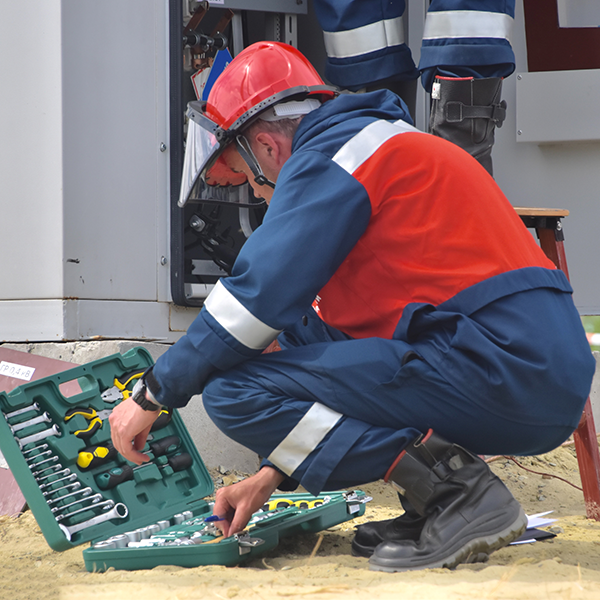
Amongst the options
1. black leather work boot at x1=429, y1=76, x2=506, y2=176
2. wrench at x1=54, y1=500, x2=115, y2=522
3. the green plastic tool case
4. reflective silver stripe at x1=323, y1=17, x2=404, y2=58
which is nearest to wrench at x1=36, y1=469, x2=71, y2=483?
the green plastic tool case

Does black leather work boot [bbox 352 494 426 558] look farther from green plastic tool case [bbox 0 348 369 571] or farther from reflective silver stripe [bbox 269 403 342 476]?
reflective silver stripe [bbox 269 403 342 476]

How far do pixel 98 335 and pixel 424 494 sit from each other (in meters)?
1.36

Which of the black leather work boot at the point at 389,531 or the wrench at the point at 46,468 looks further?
the wrench at the point at 46,468

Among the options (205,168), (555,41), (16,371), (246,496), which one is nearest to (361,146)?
(205,168)

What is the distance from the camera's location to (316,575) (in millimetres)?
1357

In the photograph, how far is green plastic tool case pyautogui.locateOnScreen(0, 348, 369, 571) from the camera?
1.57 meters

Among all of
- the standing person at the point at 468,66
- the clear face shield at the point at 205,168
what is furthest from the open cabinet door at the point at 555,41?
the clear face shield at the point at 205,168

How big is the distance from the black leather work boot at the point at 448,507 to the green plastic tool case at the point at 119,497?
35cm

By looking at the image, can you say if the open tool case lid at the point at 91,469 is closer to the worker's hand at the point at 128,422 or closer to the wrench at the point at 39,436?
Result: the wrench at the point at 39,436

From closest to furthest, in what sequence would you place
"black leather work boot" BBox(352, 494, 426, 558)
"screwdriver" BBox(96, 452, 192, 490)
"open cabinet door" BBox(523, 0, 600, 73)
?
"black leather work boot" BBox(352, 494, 426, 558) < "screwdriver" BBox(96, 452, 192, 490) < "open cabinet door" BBox(523, 0, 600, 73)

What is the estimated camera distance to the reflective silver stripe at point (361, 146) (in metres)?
1.48

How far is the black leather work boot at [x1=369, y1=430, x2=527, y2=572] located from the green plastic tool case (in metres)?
0.35

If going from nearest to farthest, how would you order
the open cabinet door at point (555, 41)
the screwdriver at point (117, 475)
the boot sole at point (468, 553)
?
1. the boot sole at point (468, 553)
2. the screwdriver at point (117, 475)
3. the open cabinet door at point (555, 41)

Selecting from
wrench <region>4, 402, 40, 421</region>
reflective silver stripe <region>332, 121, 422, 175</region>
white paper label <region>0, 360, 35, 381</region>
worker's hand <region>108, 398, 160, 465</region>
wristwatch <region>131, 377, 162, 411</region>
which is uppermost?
reflective silver stripe <region>332, 121, 422, 175</region>
